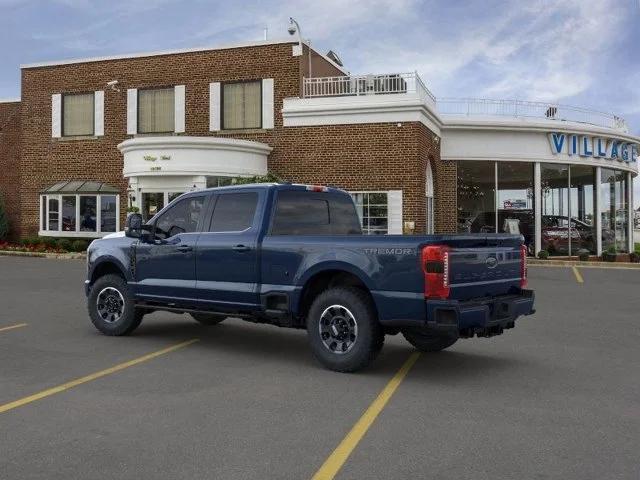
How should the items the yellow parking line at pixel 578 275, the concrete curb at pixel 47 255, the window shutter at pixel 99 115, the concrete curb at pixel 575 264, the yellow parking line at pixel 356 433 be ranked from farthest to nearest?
the window shutter at pixel 99 115
the concrete curb at pixel 47 255
the concrete curb at pixel 575 264
the yellow parking line at pixel 578 275
the yellow parking line at pixel 356 433

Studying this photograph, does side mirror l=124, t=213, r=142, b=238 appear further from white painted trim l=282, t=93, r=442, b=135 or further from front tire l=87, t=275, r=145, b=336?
white painted trim l=282, t=93, r=442, b=135

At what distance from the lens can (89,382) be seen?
639 centimetres

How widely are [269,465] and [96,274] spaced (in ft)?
19.7

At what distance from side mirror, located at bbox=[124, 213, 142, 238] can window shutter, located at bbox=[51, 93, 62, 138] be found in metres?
21.3

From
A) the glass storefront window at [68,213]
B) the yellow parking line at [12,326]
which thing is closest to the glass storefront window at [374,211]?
the glass storefront window at [68,213]

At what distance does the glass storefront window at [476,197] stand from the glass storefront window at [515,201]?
31cm

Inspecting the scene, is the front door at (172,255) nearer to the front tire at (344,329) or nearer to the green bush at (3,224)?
the front tire at (344,329)

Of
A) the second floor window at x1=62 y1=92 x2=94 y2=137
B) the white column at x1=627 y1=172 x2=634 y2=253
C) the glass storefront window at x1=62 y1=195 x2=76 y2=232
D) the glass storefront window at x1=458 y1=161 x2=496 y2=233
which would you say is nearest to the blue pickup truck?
the glass storefront window at x1=458 y1=161 x2=496 y2=233

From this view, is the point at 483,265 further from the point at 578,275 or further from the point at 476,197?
the point at 476,197

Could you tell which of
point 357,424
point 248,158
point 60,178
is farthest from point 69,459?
point 60,178

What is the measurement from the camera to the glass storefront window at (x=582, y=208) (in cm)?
2633

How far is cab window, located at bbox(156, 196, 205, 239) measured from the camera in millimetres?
8430

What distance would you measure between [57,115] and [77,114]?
90cm

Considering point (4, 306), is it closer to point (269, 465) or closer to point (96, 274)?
point (96, 274)
